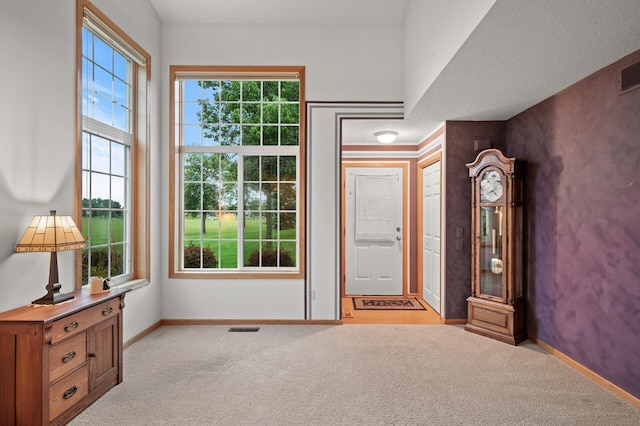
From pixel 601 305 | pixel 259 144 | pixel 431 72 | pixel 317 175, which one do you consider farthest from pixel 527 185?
pixel 259 144

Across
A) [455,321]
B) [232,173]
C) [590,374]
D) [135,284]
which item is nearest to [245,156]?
[232,173]

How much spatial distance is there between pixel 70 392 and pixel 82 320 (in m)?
0.42

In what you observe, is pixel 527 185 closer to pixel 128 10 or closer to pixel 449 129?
pixel 449 129

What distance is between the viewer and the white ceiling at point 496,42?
195cm

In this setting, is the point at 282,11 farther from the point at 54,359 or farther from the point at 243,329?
the point at 54,359

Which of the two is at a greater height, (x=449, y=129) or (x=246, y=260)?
(x=449, y=129)

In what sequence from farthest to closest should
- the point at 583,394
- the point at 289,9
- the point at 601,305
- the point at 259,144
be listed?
the point at 259,144, the point at 289,9, the point at 601,305, the point at 583,394

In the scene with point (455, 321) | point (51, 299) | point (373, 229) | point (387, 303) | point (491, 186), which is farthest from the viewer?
point (373, 229)

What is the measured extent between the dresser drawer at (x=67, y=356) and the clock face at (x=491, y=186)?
3690mm

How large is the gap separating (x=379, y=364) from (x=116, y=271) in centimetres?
265

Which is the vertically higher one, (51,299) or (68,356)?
(51,299)

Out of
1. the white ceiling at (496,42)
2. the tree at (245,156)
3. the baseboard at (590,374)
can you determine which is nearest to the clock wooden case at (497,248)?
the baseboard at (590,374)

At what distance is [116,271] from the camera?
359 cm

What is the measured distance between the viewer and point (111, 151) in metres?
3.44
